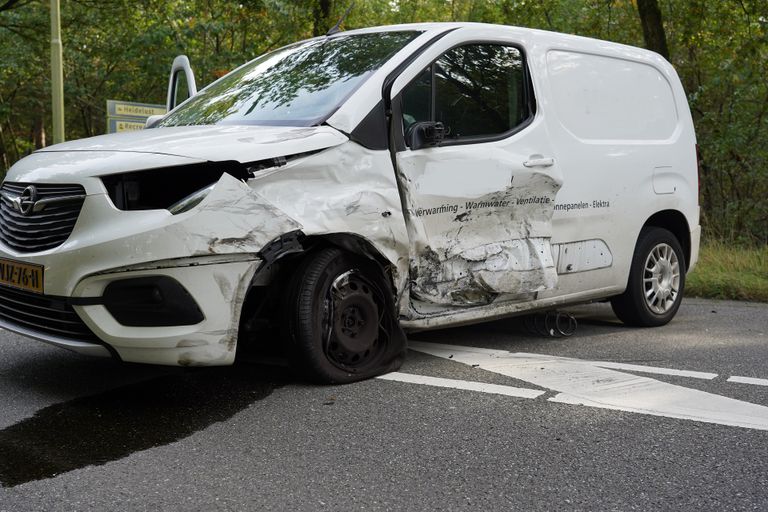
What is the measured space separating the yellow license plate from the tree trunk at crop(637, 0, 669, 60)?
44.1 ft

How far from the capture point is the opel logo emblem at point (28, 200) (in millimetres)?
4195

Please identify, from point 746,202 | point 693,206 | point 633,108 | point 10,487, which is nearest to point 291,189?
point 10,487

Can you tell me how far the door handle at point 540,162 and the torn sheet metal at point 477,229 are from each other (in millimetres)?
51

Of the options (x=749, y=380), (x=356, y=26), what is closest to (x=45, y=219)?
(x=749, y=380)

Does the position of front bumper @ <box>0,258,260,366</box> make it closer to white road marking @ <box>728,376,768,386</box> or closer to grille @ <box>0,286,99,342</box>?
grille @ <box>0,286,99,342</box>

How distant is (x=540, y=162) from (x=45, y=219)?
9.31 feet

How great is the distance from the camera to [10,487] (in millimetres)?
3174

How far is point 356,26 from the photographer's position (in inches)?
944

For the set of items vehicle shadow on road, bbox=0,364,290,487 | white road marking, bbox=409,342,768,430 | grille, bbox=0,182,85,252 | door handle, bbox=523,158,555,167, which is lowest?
vehicle shadow on road, bbox=0,364,290,487

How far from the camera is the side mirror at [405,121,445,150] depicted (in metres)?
4.82

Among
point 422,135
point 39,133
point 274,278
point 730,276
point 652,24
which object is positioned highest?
point 652,24

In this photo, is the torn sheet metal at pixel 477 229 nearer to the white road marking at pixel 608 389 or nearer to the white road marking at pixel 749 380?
the white road marking at pixel 608 389

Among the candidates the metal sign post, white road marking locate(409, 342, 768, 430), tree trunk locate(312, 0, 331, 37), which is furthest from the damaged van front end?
tree trunk locate(312, 0, 331, 37)

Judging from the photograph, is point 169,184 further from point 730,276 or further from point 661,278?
point 730,276
